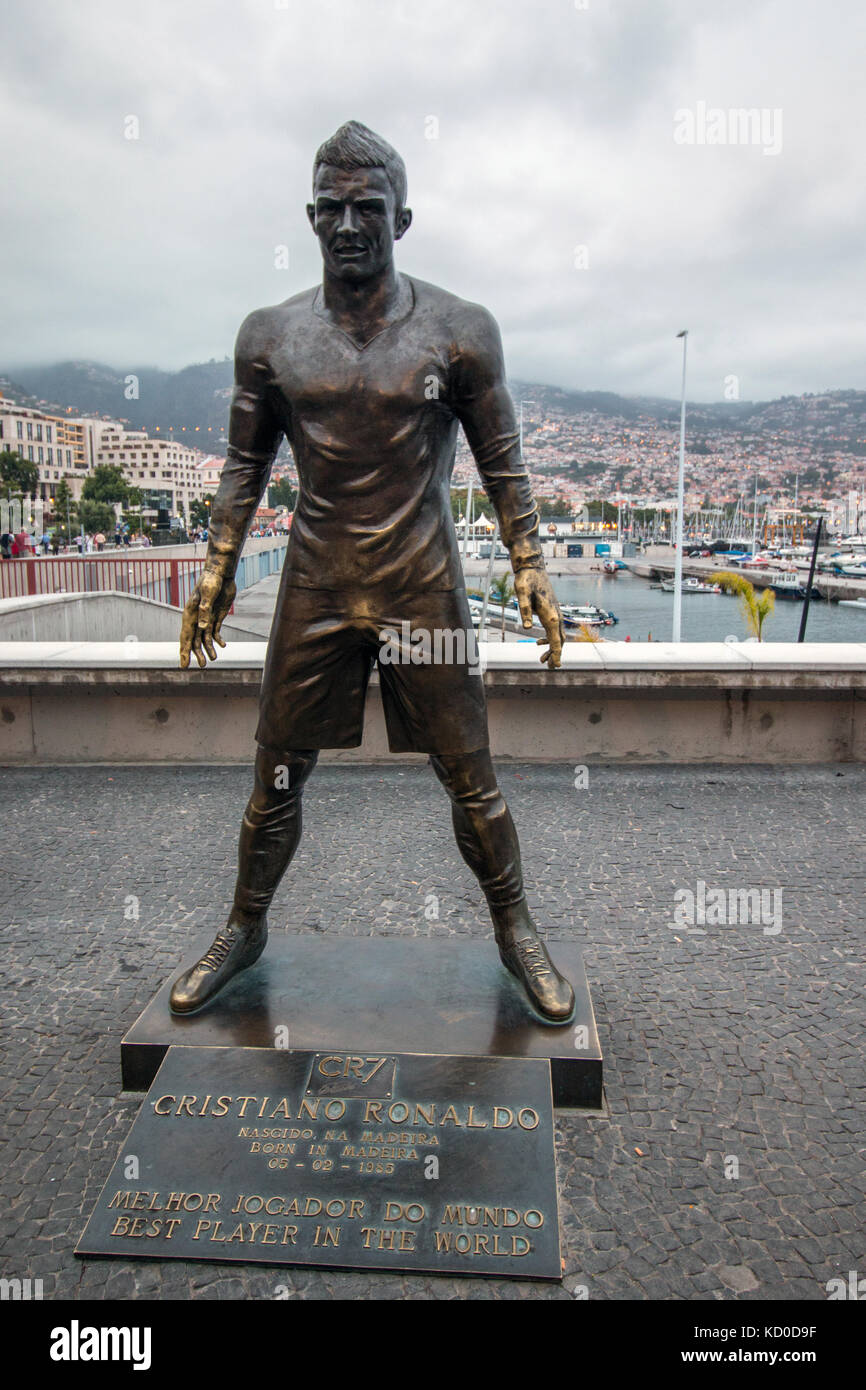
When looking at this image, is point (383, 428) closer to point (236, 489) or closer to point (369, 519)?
point (369, 519)

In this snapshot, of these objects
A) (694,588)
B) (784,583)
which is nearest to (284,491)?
(694,588)

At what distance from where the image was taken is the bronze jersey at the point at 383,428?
3.27 meters

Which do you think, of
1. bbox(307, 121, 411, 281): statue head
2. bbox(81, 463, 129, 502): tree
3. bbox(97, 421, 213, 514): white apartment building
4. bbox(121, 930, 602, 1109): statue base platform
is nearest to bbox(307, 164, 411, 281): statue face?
bbox(307, 121, 411, 281): statue head

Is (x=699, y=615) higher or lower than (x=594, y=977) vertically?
lower

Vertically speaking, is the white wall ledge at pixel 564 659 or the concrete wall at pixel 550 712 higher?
the white wall ledge at pixel 564 659

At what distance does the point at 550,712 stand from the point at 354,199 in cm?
499

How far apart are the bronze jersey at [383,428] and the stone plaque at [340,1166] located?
171 centimetres

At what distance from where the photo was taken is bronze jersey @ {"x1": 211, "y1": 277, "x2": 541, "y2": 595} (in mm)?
3270

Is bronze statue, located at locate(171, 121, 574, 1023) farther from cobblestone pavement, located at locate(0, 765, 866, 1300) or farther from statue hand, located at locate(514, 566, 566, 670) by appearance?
cobblestone pavement, located at locate(0, 765, 866, 1300)

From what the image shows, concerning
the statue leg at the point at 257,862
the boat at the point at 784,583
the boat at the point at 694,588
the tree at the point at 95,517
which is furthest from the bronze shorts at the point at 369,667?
the boat at the point at 694,588

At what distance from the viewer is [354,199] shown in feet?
10.2

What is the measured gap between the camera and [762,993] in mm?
4266

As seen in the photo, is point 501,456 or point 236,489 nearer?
point 501,456

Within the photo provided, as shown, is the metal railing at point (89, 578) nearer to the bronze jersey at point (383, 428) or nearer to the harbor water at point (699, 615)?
the bronze jersey at point (383, 428)
